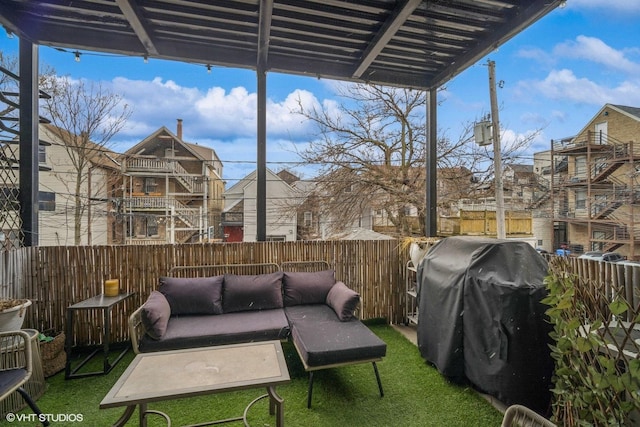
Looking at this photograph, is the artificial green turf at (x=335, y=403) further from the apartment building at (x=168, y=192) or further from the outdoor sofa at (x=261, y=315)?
the apartment building at (x=168, y=192)

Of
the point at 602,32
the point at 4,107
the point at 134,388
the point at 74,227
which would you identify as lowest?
the point at 134,388

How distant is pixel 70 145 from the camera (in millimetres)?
4902

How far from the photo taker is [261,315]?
9.80ft

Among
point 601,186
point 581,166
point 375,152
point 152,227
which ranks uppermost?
point 375,152

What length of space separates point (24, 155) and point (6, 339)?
174cm

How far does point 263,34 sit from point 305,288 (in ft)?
8.59

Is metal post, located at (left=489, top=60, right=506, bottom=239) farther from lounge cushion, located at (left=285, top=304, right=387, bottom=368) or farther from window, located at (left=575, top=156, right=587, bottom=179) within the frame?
lounge cushion, located at (left=285, top=304, right=387, bottom=368)

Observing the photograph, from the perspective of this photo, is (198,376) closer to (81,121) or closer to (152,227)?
(81,121)

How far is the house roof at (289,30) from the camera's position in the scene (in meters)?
2.53

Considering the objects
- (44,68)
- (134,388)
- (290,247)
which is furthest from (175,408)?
(44,68)

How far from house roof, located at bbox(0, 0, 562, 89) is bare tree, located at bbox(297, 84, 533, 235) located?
2602 millimetres

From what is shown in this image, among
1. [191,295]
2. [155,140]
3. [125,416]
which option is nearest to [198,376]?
[125,416]

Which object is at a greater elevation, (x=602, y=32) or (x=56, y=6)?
(x=602, y=32)

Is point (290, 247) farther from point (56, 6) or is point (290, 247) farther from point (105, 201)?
point (105, 201)
